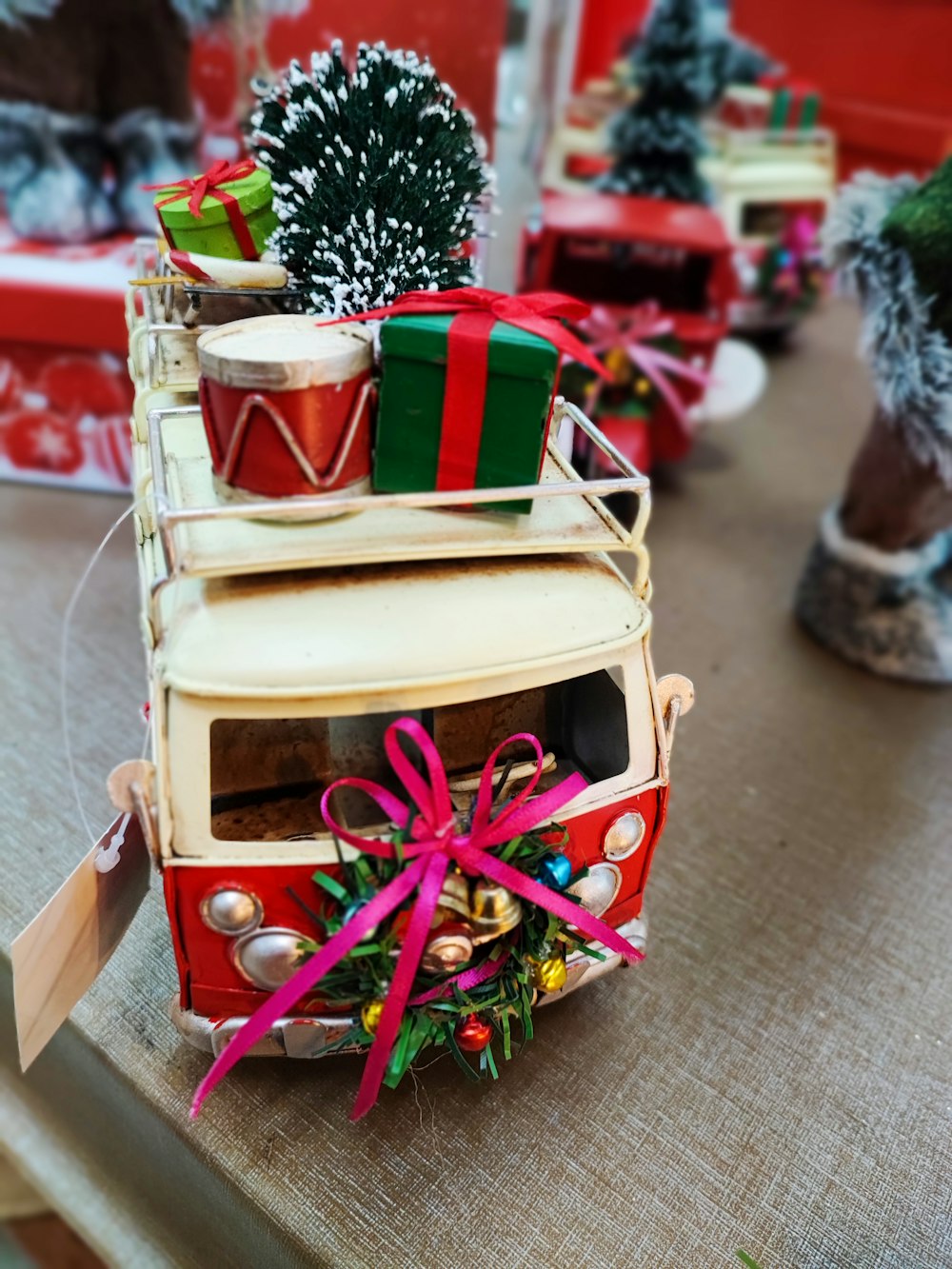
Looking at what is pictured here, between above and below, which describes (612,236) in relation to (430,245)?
below

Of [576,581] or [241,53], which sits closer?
[576,581]

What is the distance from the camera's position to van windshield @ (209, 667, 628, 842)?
107 cm

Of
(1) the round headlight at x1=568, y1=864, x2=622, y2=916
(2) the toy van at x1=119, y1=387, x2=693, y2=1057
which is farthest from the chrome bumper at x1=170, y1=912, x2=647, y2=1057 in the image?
(1) the round headlight at x1=568, y1=864, x2=622, y2=916

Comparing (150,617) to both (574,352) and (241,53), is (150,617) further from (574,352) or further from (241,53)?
(241,53)

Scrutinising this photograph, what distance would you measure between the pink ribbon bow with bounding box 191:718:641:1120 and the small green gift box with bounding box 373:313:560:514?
0.85 feet

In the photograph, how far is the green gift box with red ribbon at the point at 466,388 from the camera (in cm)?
85

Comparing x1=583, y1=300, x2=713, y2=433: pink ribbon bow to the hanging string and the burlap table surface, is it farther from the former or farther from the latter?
the hanging string

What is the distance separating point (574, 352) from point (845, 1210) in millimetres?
952

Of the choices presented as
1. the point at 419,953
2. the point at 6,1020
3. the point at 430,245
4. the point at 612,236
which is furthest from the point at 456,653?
the point at 612,236

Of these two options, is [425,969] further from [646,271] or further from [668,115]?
[668,115]

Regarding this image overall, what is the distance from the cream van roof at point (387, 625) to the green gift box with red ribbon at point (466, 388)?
10 cm

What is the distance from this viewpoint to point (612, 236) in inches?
81.4

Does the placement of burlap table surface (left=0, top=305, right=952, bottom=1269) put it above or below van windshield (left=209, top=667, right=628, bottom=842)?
below

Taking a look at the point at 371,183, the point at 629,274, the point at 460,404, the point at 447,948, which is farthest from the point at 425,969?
the point at 629,274
